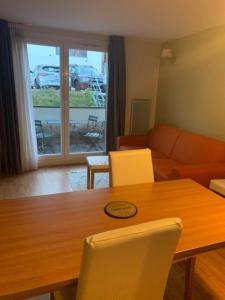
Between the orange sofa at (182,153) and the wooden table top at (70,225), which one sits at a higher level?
the wooden table top at (70,225)

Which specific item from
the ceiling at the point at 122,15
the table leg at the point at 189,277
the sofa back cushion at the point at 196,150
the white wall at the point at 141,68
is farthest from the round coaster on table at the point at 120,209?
the white wall at the point at 141,68

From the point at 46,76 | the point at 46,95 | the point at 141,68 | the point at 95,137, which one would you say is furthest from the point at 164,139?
the point at 46,76

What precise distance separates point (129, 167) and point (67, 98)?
2.76m

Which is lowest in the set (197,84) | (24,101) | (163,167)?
(163,167)

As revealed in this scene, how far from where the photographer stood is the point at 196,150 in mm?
3377

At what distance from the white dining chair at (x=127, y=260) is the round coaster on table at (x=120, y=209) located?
16.5 inches

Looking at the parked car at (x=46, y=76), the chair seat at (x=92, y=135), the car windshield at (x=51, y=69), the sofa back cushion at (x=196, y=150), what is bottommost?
the chair seat at (x=92, y=135)

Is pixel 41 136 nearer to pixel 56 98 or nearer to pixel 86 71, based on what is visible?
pixel 56 98

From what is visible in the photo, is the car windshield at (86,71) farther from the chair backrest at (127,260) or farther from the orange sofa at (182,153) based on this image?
the chair backrest at (127,260)

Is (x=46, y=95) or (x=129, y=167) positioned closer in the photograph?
(x=129, y=167)

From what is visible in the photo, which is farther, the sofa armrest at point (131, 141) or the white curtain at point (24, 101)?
the sofa armrest at point (131, 141)

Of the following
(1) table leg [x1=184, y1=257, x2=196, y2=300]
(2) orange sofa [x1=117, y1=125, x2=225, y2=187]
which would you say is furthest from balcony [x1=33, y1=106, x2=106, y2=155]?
(1) table leg [x1=184, y1=257, x2=196, y2=300]

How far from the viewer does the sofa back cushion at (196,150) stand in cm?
307

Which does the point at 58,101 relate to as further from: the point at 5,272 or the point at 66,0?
the point at 5,272
